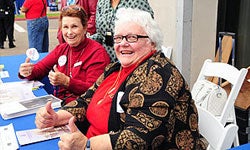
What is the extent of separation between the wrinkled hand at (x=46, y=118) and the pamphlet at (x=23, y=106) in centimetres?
21

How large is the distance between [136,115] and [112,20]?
1409 mm

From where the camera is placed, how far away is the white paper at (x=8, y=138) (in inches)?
61.8

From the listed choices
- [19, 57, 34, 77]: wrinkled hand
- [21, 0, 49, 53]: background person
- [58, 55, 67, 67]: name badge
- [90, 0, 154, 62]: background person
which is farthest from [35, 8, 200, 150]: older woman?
[21, 0, 49, 53]: background person

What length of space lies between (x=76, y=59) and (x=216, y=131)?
113cm

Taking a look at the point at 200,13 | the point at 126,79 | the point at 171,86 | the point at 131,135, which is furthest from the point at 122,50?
the point at 200,13

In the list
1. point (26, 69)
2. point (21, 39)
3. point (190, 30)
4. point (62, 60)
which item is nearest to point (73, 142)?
point (62, 60)

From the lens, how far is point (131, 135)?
137 cm

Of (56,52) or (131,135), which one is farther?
(56,52)

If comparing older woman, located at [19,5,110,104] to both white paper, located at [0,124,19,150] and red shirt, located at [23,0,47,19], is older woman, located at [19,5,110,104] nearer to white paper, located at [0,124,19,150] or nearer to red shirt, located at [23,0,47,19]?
white paper, located at [0,124,19,150]

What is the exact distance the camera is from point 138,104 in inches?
A: 56.6

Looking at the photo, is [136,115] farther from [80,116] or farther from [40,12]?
[40,12]

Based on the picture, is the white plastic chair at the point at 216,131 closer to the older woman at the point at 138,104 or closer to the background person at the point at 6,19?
the older woman at the point at 138,104

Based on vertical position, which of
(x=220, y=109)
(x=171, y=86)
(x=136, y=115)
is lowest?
(x=220, y=109)

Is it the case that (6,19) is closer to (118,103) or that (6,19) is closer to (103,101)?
(103,101)
